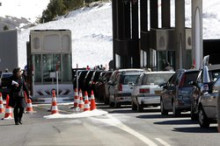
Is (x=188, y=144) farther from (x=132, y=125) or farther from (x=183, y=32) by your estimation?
(x=183, y=32)

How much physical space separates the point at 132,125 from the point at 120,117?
423 centimetres

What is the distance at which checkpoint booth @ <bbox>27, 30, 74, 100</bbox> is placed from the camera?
4228 cm

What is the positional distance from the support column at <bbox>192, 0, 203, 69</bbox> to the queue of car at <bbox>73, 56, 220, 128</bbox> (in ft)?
16.8

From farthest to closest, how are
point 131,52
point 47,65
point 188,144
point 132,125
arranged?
point 131,52
point 47,65
point 132,125
point 188,144

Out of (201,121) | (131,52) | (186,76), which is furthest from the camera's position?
(131,52)

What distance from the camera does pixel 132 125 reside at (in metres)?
24.1

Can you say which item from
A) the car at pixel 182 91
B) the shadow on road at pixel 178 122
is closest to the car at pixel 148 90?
the car at pixel 182 91

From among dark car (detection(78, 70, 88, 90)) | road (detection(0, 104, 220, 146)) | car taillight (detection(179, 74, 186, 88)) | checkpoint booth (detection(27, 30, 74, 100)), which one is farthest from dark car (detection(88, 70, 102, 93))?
car taillight (detection(179, 74, 186, 88))

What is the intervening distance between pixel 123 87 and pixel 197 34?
36.5ft

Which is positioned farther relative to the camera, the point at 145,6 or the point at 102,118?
the point at 145,6

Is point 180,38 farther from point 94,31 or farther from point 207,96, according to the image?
point 94,31

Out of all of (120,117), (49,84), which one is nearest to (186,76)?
(120,117)

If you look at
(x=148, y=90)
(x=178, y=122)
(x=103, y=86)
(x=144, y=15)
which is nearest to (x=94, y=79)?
(x=103, y=86)

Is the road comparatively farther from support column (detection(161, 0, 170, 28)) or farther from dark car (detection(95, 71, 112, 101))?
support column (detection(161, 0, 170, 28))
